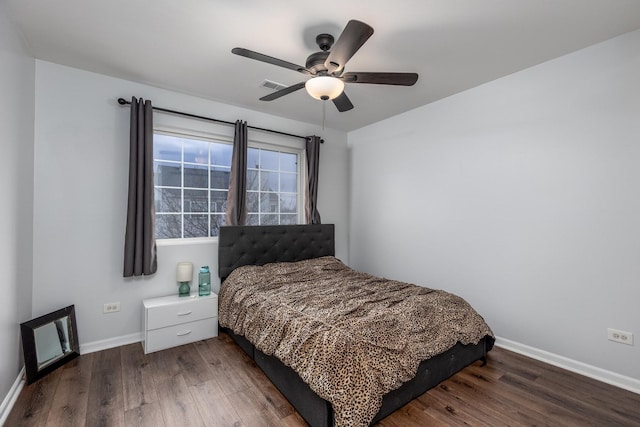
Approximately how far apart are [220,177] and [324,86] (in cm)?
216

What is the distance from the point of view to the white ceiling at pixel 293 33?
76.9 inches

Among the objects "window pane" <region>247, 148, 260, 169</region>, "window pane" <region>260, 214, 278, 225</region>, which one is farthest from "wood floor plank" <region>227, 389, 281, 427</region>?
"window pane" <region>247, 148, 260, 169</region>

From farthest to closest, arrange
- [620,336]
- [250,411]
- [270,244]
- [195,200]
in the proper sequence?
[270,244], [195,200], [620,336], [250,411]

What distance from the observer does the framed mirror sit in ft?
7.43

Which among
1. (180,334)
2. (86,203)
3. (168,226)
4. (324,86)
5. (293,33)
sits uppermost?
(293,33)

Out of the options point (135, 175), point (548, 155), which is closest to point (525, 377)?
point (548, 155)

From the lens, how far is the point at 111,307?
9.64ft

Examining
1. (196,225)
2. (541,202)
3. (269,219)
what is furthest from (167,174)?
(541,202)

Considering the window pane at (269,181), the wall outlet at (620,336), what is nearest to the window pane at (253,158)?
the window pane at (269,181)

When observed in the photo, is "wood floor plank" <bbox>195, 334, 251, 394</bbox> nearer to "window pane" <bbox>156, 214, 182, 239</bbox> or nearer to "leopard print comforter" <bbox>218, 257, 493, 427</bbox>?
"leopard print comforter" <bbox>218, 257, 493, 427</bbox>

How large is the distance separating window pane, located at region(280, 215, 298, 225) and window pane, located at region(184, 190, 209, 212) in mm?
1120

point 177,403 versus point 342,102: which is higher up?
point 342,102

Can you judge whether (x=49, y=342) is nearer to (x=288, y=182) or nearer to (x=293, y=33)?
(x=288, y=182)

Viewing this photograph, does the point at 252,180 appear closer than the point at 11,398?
No
